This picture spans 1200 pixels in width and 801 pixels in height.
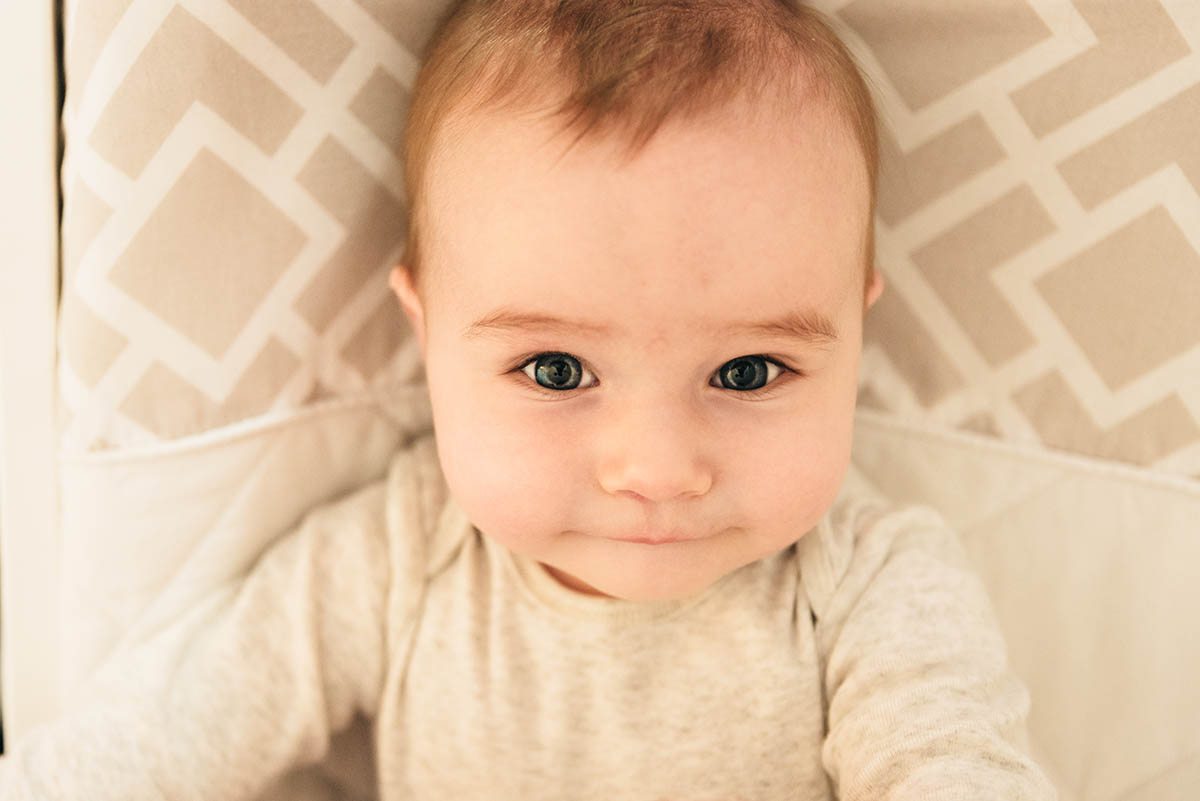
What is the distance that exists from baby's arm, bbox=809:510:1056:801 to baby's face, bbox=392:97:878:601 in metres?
0.12

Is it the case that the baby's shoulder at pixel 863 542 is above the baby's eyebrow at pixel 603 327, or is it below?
below

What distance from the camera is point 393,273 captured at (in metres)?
0.94

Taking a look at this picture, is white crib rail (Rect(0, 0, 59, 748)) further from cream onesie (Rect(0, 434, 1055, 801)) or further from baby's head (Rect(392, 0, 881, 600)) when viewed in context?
baby's head (Rect(392, 0, 881, 600))

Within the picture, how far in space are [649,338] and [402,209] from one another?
0.34 m

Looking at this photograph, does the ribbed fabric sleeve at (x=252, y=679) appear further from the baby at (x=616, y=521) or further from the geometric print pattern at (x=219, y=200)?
the geometric print pattern at (x=219, y=200)

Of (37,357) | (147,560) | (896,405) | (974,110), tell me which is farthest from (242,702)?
(974,110)

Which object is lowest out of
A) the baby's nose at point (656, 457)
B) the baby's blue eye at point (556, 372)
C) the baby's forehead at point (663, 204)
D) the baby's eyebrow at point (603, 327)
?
the baby's nose at point (656, 457)

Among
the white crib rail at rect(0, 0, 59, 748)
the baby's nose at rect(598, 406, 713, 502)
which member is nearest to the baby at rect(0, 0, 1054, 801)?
the baby's nose at rect(598, 406, 713, 502)

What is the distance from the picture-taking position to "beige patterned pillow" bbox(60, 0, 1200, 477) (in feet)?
2.93

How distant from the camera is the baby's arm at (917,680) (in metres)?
0.80

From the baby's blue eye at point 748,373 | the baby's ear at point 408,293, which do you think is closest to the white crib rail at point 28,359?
the baby's ear at point 408,293

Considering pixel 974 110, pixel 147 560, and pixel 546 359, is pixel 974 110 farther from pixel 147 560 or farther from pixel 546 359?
pixel 147 560

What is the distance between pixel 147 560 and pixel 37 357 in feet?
0.62

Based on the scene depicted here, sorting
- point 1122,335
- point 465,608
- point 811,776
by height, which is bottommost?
point 811,776
